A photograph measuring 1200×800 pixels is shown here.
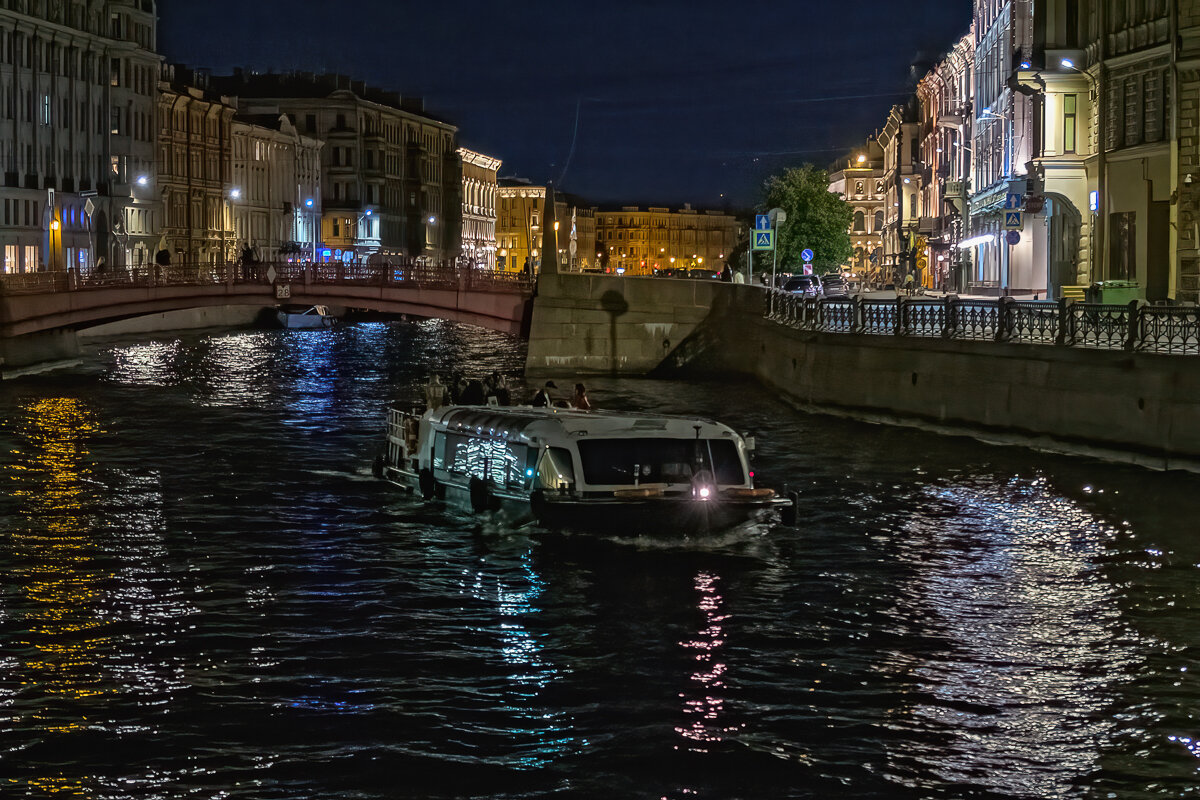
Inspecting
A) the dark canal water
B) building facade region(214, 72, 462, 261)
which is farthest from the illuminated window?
building facade region(214, 72, 462, 261)

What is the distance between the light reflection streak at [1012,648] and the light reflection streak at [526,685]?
3116mm

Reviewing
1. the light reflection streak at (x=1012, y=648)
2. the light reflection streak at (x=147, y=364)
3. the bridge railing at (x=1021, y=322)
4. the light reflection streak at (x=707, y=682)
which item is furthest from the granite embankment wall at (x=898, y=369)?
the light reflection streak at (x=707, y=682)

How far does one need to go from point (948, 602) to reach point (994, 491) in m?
9.79

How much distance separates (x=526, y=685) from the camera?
19656 mm

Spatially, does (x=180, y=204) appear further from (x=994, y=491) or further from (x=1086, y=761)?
(x=1086, y=761)

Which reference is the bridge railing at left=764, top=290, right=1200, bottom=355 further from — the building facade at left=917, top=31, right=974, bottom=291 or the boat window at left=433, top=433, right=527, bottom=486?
the building facade at left=917, top=31, right=974, bottom=291

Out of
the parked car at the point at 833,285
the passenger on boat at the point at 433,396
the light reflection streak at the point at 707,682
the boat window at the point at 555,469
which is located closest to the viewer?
the light reflection streak at the point at 707,682

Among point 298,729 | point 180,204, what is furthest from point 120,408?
point 180,204

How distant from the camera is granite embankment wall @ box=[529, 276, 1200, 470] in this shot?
114 feet

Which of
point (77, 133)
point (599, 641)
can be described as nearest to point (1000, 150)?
point (77, 133)

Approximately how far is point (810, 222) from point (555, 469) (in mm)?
76429

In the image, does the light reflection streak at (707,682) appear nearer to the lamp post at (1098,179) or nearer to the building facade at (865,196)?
the lamp post at (1098,179)

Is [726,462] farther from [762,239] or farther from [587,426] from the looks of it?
[762,239]

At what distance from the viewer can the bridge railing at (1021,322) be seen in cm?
3500
